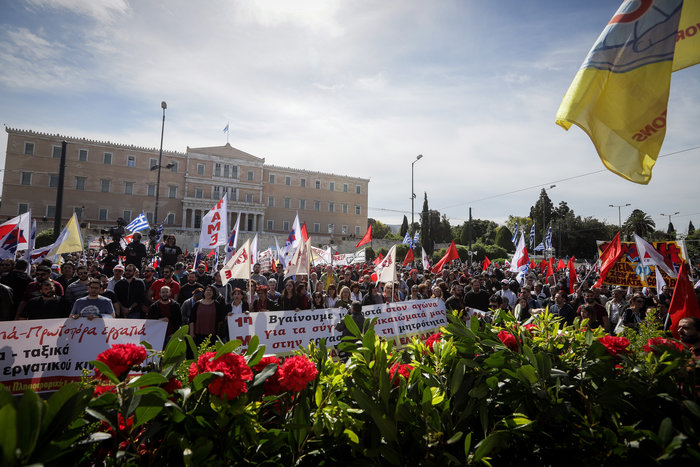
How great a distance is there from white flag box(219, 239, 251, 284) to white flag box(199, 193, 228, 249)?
217 centimetres

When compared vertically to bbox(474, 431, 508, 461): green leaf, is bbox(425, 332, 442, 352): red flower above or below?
above

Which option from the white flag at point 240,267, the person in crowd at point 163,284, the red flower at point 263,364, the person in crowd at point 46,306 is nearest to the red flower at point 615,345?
the red flower at point 263,364

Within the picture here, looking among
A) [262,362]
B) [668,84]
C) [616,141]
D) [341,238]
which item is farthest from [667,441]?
[341,238]

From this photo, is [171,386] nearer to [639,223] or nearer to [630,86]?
[630,86]

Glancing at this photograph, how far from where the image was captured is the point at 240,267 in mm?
8359

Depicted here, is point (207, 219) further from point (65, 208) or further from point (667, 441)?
point (65, 208)

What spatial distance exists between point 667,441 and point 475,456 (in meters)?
0.69

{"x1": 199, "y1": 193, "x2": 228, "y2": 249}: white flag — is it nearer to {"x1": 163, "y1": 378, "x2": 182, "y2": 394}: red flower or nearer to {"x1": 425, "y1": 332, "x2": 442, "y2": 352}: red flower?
{"x1": 425, "y1": 332, "x2": 442, "y2": 352}: red flower

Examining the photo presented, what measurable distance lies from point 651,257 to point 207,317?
10.1 m

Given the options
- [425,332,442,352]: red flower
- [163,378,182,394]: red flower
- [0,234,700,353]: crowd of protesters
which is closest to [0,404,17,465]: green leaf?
[163,378,182,394]: red flower

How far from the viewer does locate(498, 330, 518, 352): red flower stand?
7.20ft

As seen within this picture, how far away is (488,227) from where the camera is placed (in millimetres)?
77500

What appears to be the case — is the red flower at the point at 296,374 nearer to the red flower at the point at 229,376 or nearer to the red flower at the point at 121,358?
the red flower at the point at 229,376

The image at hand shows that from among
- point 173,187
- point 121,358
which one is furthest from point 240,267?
point 173,187
